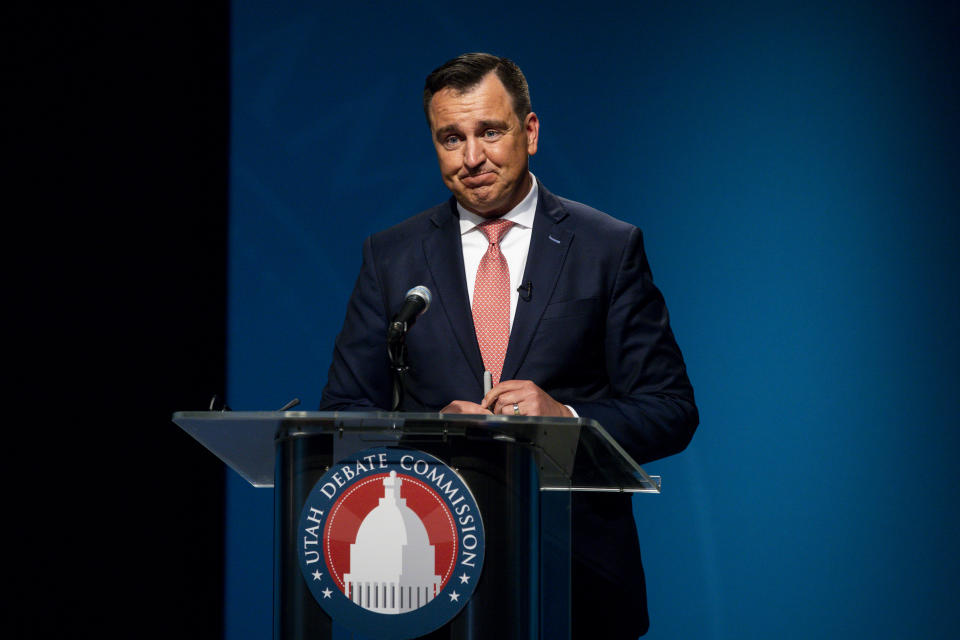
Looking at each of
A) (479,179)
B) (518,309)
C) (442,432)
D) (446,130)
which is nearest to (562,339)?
(518,309)

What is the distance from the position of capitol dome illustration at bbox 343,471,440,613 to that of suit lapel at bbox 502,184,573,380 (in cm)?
83

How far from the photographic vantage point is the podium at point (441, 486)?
1.49 meters

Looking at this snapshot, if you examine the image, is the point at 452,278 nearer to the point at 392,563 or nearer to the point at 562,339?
the point at 562,339

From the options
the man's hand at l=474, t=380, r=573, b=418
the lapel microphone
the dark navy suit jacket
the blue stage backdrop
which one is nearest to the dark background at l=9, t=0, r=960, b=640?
the blue stage backdrop

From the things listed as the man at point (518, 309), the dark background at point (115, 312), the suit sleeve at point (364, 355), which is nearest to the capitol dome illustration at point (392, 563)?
the man at point (518, 309)

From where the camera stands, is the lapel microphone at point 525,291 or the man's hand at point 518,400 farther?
the lapel microphone at point 525,291

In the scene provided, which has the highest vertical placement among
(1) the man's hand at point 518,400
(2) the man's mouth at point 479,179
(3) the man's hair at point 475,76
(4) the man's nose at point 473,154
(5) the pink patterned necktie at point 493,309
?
(3) the man's hair at point 475,76

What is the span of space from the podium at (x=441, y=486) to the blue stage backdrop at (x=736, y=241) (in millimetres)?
1714

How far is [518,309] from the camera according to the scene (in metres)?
2.35

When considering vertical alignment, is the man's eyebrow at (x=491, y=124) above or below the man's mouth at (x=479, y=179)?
above

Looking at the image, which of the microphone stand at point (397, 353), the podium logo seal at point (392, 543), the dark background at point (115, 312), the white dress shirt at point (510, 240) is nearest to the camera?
the podium logo seal at point (392, 543)

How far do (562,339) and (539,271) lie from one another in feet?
0.51

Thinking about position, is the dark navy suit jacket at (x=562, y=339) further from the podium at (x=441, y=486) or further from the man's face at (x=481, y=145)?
the podium at (x=441, y=486)

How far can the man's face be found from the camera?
246 centimetres
